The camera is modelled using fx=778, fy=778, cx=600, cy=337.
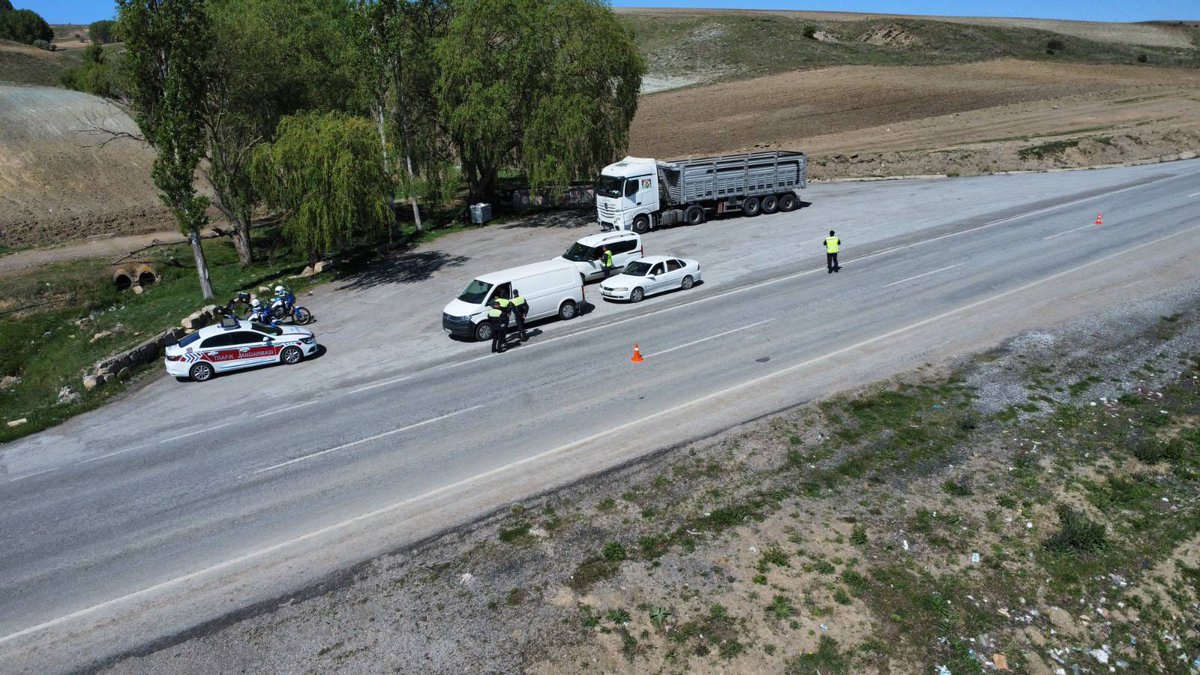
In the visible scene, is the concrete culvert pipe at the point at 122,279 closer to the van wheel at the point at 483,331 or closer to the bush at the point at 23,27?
the van wheel at the point at 483,331

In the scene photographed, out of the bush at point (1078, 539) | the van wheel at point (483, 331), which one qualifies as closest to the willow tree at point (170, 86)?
the van wheel at point (483, 331)

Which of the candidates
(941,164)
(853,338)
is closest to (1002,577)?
(853,338)

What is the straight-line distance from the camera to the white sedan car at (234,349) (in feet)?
74.6

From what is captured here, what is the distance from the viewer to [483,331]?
24.3 m

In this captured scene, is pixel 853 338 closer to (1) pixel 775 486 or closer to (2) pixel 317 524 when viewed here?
(1) pixel 775 486

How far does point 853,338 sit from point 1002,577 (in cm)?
1005

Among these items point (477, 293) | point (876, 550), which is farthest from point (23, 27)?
point (876, 550)

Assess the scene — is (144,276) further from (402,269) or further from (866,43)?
(866,43)

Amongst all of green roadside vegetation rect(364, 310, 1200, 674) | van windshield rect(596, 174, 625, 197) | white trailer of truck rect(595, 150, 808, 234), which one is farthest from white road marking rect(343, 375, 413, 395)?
van windshield rect(596, 174, 625, 197)

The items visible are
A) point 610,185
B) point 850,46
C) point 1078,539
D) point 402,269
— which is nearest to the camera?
point 1078,539

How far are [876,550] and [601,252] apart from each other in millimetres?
19014

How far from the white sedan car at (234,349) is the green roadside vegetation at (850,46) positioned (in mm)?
72046

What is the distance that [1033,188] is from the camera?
40375 millimetres

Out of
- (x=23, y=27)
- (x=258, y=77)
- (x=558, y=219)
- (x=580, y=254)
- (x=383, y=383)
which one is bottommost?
(x=383, y=383)
